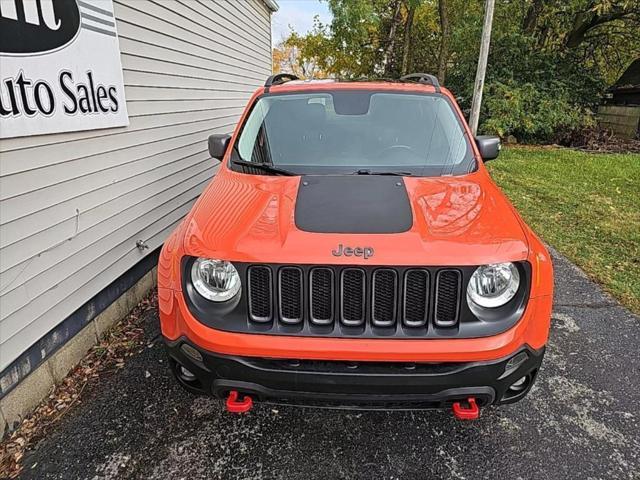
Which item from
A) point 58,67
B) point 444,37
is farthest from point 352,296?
point 444,37

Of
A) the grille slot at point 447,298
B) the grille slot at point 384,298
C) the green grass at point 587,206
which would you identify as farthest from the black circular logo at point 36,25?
the green grass at point 587,206

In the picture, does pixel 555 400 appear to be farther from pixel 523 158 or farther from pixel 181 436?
pixel 523 158

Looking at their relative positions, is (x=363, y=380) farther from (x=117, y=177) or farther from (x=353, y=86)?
(x=117, y=177)

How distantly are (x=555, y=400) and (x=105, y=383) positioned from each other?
2.88 m

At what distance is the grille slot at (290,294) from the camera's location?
1938 millimetres

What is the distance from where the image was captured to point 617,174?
9445 mm

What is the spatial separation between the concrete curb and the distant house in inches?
672

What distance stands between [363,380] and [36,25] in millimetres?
2632

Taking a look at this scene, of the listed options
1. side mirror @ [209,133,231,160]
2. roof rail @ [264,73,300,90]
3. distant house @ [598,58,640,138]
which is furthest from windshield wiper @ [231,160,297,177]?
distant house @ [598,58,640,138]

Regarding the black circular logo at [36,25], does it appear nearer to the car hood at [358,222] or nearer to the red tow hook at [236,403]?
the car hood at [358,222]

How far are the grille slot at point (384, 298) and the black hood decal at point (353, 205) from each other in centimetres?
22

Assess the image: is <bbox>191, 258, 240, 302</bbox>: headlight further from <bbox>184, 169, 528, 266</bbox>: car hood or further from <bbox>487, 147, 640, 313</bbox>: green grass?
<bbox>487, 147, 640, 313</bbox>: green grass

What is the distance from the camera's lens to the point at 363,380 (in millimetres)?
1908

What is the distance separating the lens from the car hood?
1924 mm
